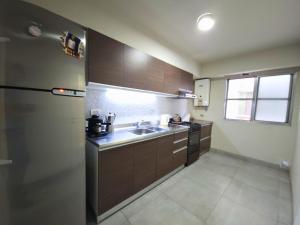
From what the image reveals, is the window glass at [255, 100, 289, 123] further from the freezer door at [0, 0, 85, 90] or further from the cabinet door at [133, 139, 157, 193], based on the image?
the freezer door at [0, 0, 85, 90]

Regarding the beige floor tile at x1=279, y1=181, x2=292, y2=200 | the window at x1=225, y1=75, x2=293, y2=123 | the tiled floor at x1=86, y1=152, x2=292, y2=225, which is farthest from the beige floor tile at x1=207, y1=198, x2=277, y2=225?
the window at x1=225, y1=75, x2=293, y2=123

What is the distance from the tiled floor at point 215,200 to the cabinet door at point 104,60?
160 centimetres

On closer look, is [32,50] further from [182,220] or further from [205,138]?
[205,138]

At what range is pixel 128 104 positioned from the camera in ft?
7.57

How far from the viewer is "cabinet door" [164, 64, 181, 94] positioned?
2.49 metres

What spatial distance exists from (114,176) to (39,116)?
0.95 meters

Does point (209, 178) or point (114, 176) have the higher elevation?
point (114, 176)

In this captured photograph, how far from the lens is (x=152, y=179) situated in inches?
75.8

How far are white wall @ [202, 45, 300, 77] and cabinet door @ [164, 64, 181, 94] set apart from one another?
123cm

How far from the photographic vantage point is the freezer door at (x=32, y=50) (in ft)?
2.48

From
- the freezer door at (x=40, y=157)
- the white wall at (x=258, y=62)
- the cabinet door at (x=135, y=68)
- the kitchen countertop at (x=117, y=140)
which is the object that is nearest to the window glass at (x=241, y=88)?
the white wall at (x=258, y=62)

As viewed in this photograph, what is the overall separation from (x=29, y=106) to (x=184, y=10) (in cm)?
194

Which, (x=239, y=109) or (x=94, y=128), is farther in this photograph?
(x=239, y=109)

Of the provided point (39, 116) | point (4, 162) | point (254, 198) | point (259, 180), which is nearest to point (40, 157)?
point (4, 162)
